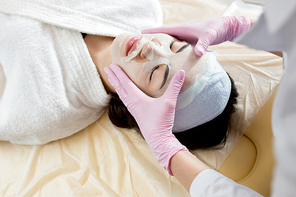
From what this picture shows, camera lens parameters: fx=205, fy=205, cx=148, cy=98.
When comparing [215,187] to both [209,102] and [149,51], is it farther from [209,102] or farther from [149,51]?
[149,51]

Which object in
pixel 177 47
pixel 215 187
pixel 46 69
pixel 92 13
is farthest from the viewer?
pixel 92 13

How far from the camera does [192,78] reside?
2.78 ft

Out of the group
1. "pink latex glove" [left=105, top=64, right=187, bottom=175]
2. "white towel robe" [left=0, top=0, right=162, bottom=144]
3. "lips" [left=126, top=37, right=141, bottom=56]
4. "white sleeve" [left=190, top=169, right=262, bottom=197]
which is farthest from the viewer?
"white towel robe" [left=0, top=0, right=162, bottom=144]

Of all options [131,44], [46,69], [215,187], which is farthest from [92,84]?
[215,187]

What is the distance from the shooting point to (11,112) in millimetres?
1030

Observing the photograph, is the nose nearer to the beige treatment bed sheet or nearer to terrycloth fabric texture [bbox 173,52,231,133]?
terrycloth fabric texture [bbox 173,52,231,133]

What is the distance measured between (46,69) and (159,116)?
631mm

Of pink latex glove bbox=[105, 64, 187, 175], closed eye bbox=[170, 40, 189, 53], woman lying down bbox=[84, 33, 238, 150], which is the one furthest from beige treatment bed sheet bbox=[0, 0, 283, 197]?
closed eye bbox=[170, 40, 189, 53]

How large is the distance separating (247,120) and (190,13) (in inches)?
34.9

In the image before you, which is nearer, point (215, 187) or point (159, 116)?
point (215, 187)

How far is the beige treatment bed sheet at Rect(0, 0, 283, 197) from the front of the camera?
103 centimetres

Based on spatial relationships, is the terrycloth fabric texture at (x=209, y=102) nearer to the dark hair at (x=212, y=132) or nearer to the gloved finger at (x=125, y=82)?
the dark hair at (x=212, y=132)

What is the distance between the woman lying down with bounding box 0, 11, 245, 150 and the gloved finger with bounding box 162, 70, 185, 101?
0.05 metres

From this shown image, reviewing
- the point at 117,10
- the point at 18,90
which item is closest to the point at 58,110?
the point at 18,90
